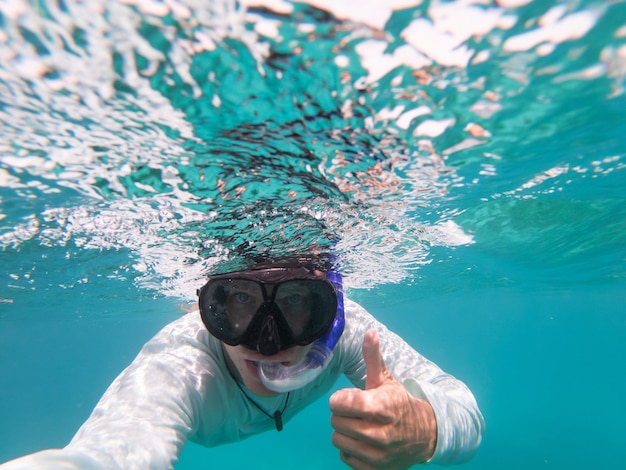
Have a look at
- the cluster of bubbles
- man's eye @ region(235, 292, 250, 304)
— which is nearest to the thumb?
man's eye @ region(235, 292, 250, 304)

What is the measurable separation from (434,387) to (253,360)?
2159 mm

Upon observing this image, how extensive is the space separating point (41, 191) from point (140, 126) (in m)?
3.03

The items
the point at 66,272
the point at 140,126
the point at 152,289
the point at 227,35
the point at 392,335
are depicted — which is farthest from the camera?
the point at 152,289

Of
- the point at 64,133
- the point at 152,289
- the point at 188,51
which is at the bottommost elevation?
the point at 152,289

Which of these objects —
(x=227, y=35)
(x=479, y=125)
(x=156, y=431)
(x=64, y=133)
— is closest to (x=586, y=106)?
(x=479, y=125)

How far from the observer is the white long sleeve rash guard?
2883mm

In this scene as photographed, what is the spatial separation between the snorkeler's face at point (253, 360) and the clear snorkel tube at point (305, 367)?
0.08 m

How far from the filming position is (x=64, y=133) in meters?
4.20

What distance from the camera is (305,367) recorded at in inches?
169

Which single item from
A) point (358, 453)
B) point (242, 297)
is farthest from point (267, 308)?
point (358, 453)

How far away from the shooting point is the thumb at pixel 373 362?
3.15 metres

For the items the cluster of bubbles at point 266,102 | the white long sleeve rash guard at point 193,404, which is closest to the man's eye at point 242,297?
the white long sleeve rash guard at point 193,404

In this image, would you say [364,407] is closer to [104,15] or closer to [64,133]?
Result: [104,15]

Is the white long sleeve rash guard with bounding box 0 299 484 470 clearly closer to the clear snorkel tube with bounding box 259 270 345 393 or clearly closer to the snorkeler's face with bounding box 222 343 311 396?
the snorkeler's face with bounding box 222 343 311 396
